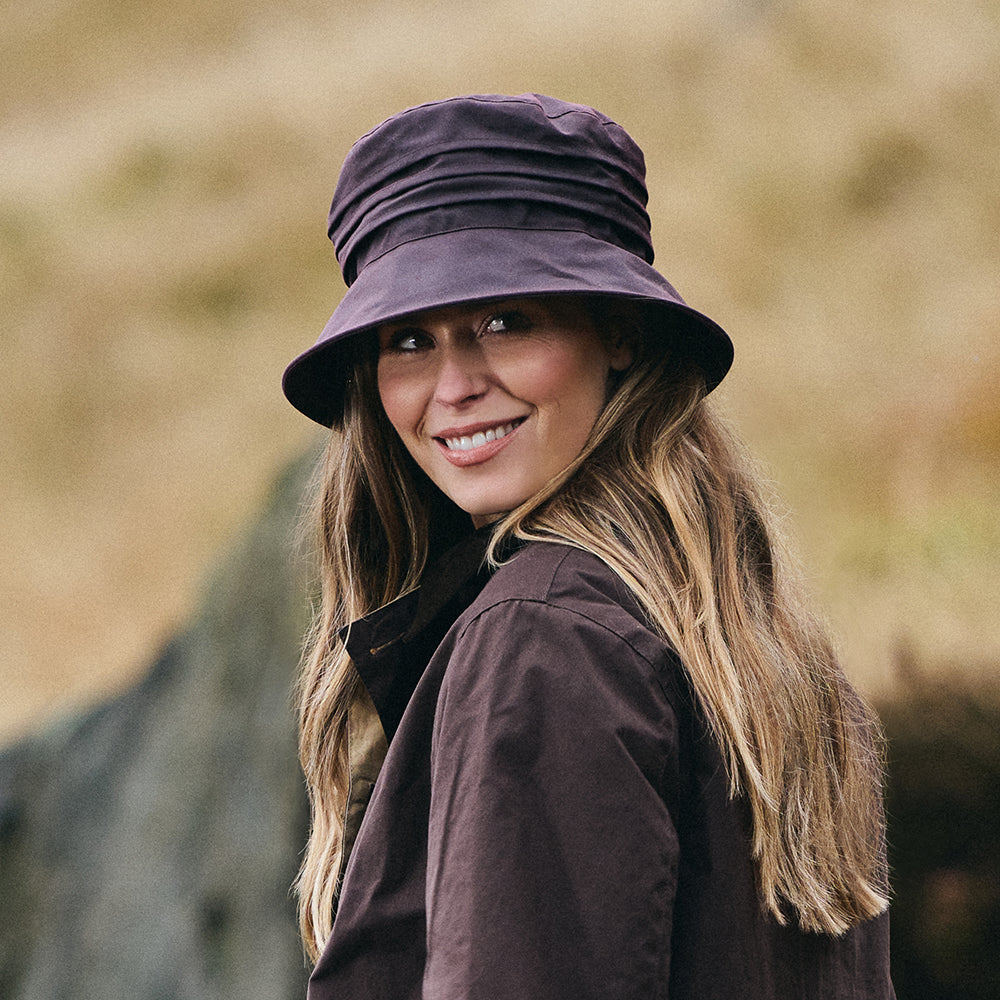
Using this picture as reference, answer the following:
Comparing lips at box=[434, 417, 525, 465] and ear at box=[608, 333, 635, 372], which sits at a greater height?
ear at box=[608, 333, 635, 372]

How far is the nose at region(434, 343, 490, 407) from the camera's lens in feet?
4.17

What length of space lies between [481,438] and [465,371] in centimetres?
8

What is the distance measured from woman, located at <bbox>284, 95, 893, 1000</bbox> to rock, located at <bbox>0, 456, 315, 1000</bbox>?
1671 millimetres

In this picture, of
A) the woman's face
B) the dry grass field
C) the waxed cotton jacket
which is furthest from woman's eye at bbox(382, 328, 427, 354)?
the dry grass field

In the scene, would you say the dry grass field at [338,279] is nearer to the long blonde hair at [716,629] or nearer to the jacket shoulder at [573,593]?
the long blonde hair at [716,629]

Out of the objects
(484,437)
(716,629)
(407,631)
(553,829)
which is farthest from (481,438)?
(553,829)

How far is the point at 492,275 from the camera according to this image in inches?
45.2

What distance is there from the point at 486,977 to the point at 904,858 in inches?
82.7

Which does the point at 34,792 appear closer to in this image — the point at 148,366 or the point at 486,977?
the point at 148,366

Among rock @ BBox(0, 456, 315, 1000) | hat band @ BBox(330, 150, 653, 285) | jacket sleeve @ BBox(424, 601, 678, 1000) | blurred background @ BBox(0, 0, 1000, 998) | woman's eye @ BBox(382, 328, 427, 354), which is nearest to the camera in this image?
jacket sleeve @ BBox(424, 601, 678, 1000)

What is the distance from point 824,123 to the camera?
3.04 meters

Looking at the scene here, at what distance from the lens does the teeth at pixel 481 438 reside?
1.28 metres

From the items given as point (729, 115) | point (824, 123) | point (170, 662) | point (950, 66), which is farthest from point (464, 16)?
point (170, 662)

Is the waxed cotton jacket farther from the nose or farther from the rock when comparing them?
the rock
